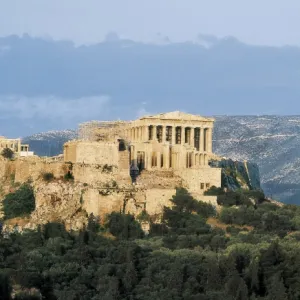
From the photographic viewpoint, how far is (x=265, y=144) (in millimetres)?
162625

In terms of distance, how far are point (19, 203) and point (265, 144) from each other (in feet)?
220

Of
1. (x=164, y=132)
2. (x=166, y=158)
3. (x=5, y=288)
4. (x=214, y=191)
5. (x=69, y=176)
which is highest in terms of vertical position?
(x=164, y=132)

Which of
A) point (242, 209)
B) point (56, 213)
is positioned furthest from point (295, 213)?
point (56, 213)

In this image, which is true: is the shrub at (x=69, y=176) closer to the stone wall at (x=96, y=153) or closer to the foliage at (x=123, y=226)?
the stone wall at (x=96, y=153)

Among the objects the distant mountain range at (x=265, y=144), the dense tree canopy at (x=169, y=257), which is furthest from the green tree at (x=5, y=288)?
the distant mountain range at (x=265, y=144)

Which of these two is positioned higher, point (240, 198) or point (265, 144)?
point (265, 144)

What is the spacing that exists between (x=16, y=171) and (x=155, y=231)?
12.0m

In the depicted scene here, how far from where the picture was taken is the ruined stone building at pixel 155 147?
98438mm

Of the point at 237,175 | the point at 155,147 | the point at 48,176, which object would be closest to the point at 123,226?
the point at 48,176

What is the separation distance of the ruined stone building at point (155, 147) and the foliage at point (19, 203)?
3563 mm

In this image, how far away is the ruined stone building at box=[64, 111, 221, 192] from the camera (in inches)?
3875

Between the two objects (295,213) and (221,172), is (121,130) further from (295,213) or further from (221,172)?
(295,213)

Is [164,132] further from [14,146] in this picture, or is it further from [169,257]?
[169,257]

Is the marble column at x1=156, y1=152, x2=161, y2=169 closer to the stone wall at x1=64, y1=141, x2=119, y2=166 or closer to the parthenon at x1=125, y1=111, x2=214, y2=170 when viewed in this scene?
the parthenon at x1=125, y1=111, x2=214, y2=170
